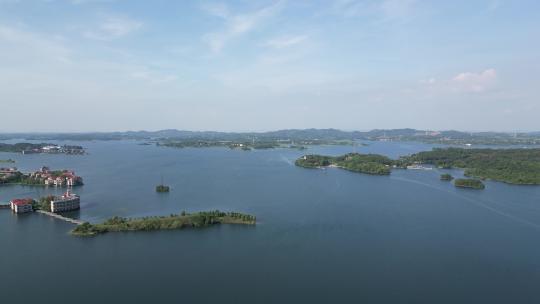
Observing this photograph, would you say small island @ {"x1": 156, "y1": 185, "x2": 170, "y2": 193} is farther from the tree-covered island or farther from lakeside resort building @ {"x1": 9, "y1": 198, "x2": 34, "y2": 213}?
the tree-covered island

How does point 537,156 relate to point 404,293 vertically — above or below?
above

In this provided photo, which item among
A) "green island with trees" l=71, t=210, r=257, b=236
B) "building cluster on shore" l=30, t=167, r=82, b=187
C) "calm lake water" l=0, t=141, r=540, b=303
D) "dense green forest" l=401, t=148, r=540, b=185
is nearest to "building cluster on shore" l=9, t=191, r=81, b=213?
"calm lake water" l=0, t=141, r=540, b=303

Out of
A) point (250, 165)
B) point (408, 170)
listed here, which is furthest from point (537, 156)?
point (250, 165)

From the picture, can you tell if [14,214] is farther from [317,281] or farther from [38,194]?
[317,281]

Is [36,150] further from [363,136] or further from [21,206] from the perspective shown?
[363,136]

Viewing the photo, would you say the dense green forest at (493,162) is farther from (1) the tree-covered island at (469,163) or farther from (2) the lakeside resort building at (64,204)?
(2) the lakeside resort building at (64,204)

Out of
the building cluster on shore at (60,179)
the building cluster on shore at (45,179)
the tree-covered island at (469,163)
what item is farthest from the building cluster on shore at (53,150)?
the tree-covered island at (469,163)
